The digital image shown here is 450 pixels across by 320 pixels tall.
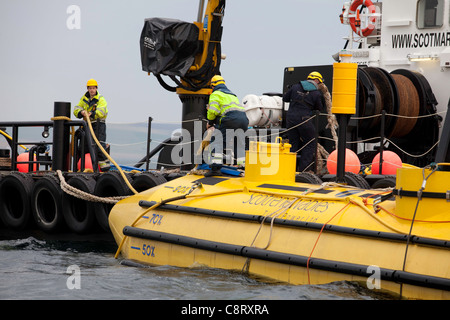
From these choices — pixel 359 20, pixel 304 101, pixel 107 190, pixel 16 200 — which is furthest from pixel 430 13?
pixel 16 200

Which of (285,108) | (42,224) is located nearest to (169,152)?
(285,108)

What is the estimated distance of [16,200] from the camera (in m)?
11.6

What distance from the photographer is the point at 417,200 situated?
604cm

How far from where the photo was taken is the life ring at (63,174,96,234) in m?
10.5

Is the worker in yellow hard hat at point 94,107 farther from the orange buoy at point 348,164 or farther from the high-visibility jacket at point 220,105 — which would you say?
the orange buoy at point 348,164

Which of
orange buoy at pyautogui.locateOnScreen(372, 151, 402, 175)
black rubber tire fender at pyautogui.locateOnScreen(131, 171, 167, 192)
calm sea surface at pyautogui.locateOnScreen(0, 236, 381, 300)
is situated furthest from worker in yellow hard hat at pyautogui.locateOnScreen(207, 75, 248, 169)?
calm sea surface at pyautogui.locateOnScreen(0, 236, 381, 300)

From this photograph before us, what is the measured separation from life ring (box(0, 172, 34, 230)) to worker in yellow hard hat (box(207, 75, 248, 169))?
3.01 metres

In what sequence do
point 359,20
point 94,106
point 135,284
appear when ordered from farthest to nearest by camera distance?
point 359,20
point 94,106
point 135,284

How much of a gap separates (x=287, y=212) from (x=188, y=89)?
8.75 metres

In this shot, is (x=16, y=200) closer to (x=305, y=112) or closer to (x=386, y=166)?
(x=305, y=112)

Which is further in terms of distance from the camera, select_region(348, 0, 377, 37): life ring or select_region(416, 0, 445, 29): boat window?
select_region(348, 0, 377, 37): life ring

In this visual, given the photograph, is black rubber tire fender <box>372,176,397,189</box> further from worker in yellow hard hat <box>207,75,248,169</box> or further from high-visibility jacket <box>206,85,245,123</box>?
high-visibility jacket <box>206,85,245,123</box>

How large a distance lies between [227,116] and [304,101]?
167 centimetres
